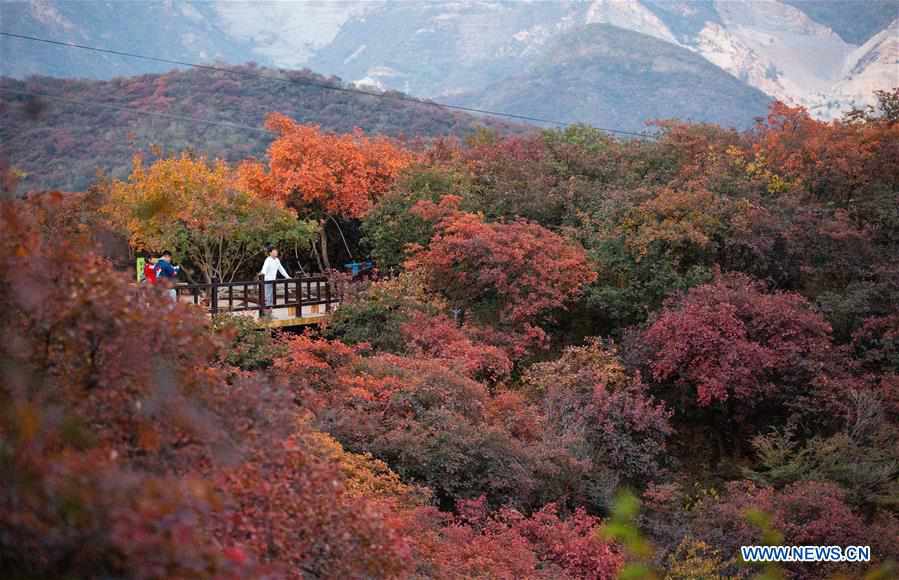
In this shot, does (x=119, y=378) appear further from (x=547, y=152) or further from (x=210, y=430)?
(x=547, y=152)

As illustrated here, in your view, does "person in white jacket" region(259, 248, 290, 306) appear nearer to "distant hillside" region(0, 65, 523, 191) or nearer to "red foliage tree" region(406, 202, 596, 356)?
"red foliage tree" region(406, 202, 596, 356)

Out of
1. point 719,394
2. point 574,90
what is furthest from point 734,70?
point 719,394

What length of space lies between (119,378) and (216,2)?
7454 cm

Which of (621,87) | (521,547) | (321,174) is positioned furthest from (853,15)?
(521,547)

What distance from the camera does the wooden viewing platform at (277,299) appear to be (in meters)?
17.3

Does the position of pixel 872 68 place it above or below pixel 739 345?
above

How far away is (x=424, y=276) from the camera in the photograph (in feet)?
64.5

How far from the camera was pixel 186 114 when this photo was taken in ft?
148

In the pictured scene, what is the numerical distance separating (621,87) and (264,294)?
1966 inches

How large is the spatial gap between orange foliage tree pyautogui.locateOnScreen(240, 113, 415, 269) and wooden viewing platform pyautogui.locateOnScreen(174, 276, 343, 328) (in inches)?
126

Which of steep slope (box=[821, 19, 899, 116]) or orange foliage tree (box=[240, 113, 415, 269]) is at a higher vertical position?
steep slope (box=[821, 19, 899, 116])

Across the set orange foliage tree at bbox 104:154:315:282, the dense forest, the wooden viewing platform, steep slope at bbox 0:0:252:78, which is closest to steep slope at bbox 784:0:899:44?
the dense forest

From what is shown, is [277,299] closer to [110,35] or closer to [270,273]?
[270,273]

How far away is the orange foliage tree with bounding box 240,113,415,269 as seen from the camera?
890 inches
